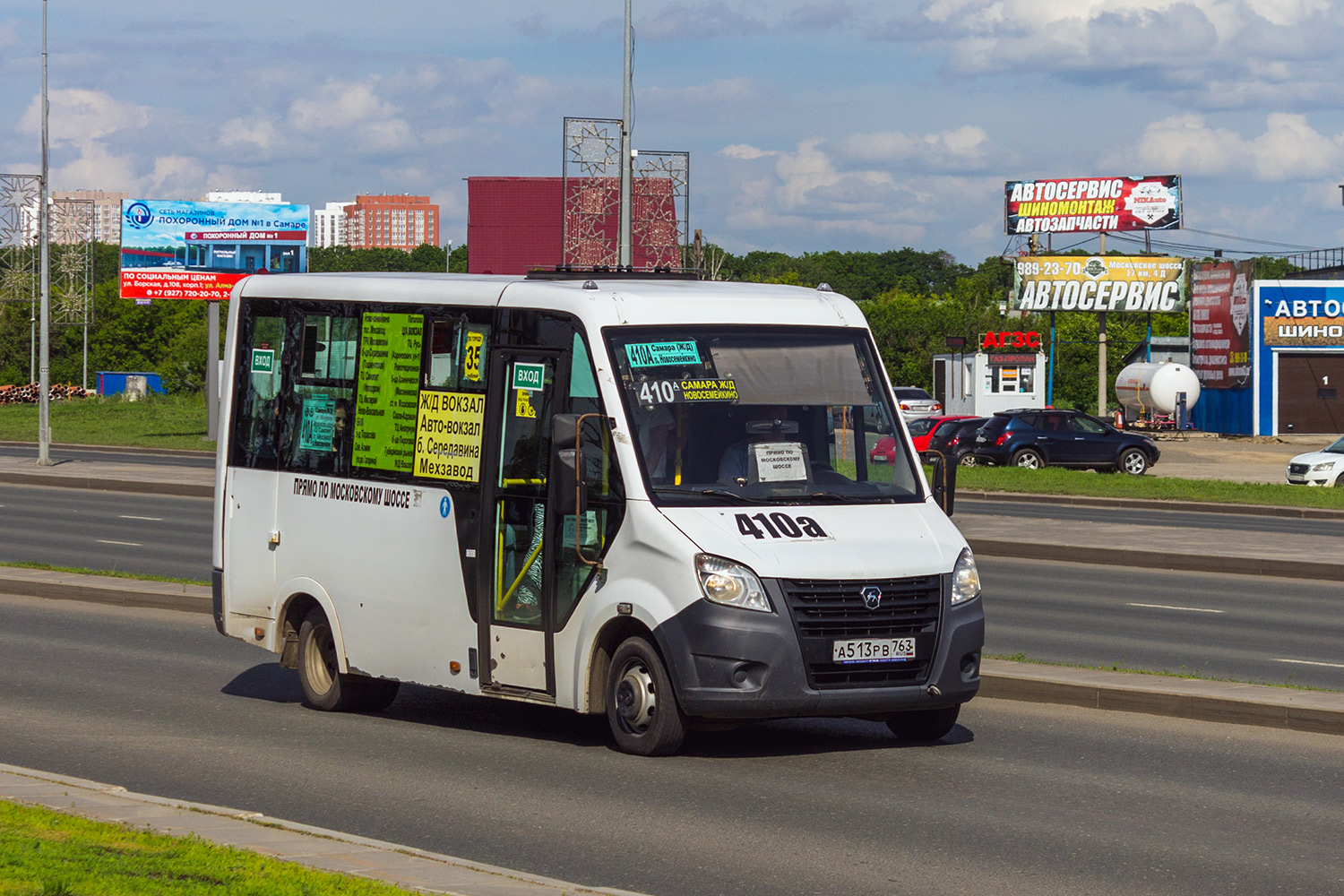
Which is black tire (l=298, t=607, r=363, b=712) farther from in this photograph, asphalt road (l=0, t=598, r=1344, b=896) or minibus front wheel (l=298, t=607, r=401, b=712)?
asphalt road (l=0, t=598, r=1344, b=896)

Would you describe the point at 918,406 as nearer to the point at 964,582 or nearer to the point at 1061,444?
the point at 1061,444

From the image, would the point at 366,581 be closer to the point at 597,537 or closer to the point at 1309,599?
the point at 597,537

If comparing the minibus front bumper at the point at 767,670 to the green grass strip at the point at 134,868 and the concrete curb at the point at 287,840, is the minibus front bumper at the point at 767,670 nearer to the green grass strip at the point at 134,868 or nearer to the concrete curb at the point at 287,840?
the concrete curb at the point at 287,840

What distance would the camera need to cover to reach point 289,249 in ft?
173

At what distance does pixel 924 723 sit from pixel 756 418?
1870 millimetres

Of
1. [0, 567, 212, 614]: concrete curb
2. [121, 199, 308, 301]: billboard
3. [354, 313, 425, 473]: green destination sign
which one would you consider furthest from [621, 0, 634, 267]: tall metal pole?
[121, 199, 308, 301]: billboard

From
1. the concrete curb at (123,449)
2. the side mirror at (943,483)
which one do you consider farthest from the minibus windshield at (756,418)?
the concrete curb at (123,449)

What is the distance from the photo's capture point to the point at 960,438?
4269 centimetres

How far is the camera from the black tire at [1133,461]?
136ft

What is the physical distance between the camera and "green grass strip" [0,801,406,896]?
5.25 meters

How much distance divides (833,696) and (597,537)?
4.78ft

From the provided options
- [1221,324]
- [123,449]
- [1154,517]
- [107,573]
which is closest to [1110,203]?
[1221,324]

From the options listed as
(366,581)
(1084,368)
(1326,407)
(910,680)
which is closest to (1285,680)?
(910,680)

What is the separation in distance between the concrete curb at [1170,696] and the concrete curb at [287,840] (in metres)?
5.07
